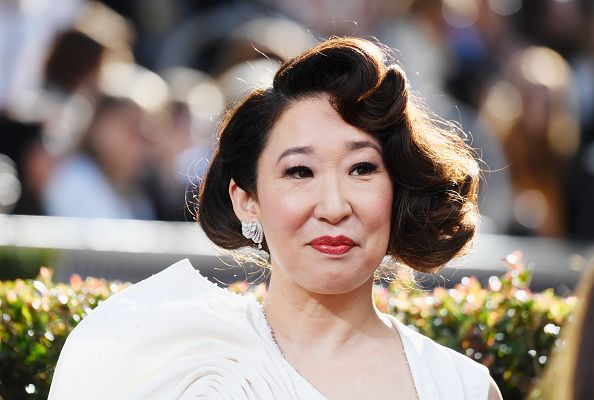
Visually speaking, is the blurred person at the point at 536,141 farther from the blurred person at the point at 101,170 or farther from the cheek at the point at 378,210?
the cheek at the point at 378,210

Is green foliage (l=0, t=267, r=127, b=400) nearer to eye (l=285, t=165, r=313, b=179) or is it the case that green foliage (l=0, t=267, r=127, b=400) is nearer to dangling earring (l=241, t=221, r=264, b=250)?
dangling earring (l=241, t=221, r=264, b=250)

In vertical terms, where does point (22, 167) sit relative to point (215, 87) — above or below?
below

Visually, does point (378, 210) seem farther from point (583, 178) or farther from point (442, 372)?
point (583, 178)

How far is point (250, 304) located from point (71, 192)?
350cm

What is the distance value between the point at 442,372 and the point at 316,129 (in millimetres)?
822

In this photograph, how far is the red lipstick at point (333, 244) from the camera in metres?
4.03

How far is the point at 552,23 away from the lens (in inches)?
368

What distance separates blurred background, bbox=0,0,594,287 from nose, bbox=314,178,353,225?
2.66m

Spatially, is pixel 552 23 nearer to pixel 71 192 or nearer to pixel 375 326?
pixel 71 192

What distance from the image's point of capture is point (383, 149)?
4164 mm

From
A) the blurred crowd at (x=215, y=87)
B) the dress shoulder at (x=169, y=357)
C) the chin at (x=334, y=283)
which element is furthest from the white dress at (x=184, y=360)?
the blurred crowd at (x=215, y=87)

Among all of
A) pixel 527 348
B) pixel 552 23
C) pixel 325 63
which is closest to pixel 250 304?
pixel 325 63

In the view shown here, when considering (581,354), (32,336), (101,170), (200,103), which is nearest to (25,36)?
(200,103)

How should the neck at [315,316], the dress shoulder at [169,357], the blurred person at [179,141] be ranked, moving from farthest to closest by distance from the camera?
the blurred person at [179,141]
the neck at [315,316]
the dress shoulder at [169,357]
